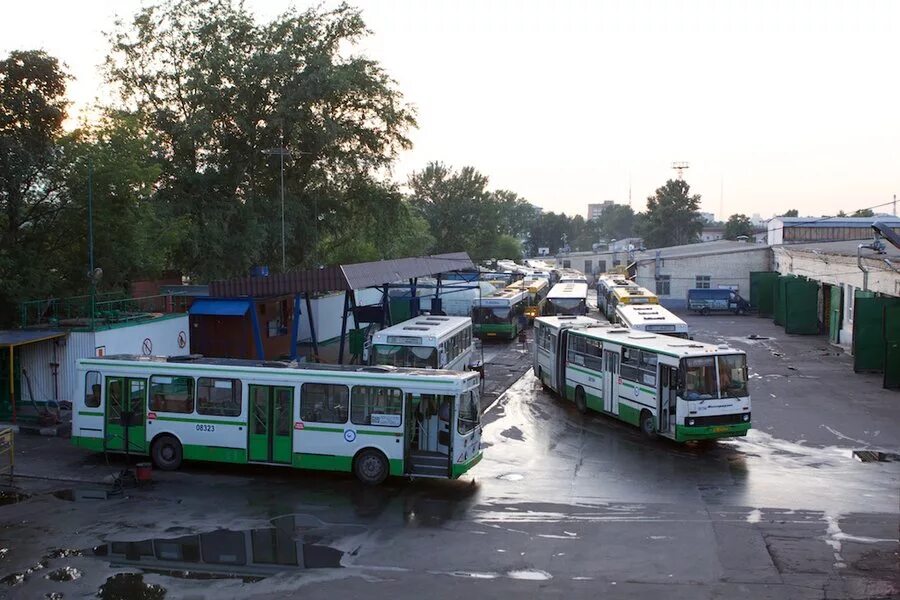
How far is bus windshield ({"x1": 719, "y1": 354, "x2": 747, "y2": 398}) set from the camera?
18.0 m

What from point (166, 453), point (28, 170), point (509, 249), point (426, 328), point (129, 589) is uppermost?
point (28, 170)

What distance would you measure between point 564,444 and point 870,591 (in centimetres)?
937

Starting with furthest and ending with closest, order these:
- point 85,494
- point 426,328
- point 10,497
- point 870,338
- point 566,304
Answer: point 566,304 → point 870,338 → point 426,328 → point 85,494 → point 10,497

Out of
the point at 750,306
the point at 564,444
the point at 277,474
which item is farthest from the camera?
the point at 750,306

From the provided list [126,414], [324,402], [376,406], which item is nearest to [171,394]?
[126,414]

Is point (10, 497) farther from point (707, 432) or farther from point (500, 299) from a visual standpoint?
point (500, 299)

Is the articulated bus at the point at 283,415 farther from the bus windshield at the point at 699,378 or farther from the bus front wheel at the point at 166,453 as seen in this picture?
the bus windshield at the point at 699,378

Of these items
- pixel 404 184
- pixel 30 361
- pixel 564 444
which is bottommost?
pixel 564 444

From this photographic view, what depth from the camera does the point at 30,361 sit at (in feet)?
66.8

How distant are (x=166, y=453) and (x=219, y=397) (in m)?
1.63

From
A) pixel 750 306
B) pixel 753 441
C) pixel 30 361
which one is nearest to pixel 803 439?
pixel 753 441

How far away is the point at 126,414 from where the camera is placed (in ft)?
54.1

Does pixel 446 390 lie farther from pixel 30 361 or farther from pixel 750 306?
pixel 750 306

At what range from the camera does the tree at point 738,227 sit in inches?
4870
